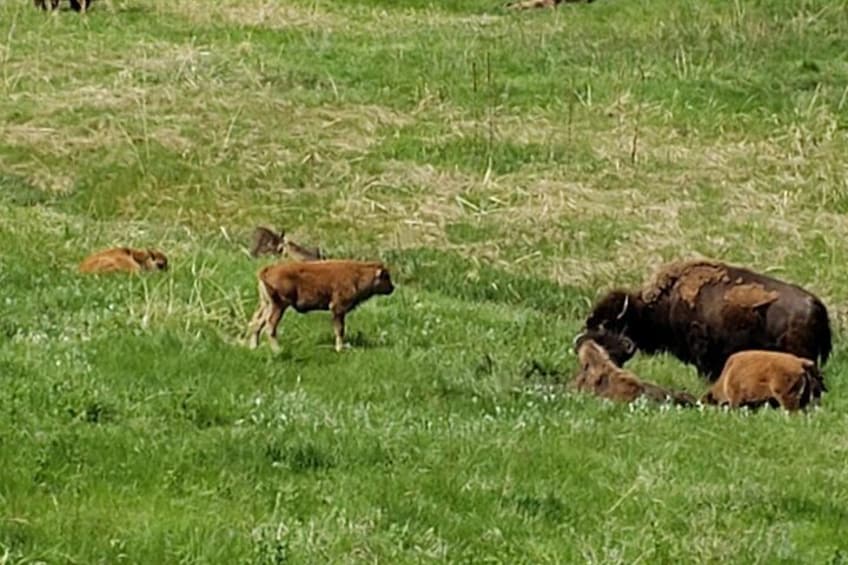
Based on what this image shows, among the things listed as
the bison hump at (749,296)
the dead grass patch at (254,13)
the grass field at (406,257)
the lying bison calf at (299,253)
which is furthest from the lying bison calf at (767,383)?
the dead grass patch at (254,13)

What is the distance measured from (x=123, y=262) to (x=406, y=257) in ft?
14.3

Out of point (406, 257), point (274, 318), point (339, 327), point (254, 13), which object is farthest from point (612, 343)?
point (254, 13)

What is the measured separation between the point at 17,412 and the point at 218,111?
13.6 metres

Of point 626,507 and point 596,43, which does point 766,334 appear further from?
point 596,43

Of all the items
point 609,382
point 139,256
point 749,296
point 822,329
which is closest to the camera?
point 609,382

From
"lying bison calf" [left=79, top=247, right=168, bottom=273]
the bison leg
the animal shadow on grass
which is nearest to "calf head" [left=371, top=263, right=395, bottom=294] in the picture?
the bison leg

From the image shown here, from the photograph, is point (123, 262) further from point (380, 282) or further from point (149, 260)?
point (380, 282)

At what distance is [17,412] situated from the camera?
26.5 feet

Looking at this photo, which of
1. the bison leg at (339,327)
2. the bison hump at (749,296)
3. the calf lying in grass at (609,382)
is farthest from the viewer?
the bison hump at (749,296)

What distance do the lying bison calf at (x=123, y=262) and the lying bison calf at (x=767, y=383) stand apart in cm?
437

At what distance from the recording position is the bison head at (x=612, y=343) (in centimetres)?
1183

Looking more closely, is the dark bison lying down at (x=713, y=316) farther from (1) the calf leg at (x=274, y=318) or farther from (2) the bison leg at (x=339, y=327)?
(1) the calf leg at (x=274, y=318)

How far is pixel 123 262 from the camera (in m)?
12.7

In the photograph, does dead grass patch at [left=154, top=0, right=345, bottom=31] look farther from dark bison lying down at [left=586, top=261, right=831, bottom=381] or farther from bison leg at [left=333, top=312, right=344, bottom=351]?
bison leg at [left=333, top=312, right=344, bottom=351]
